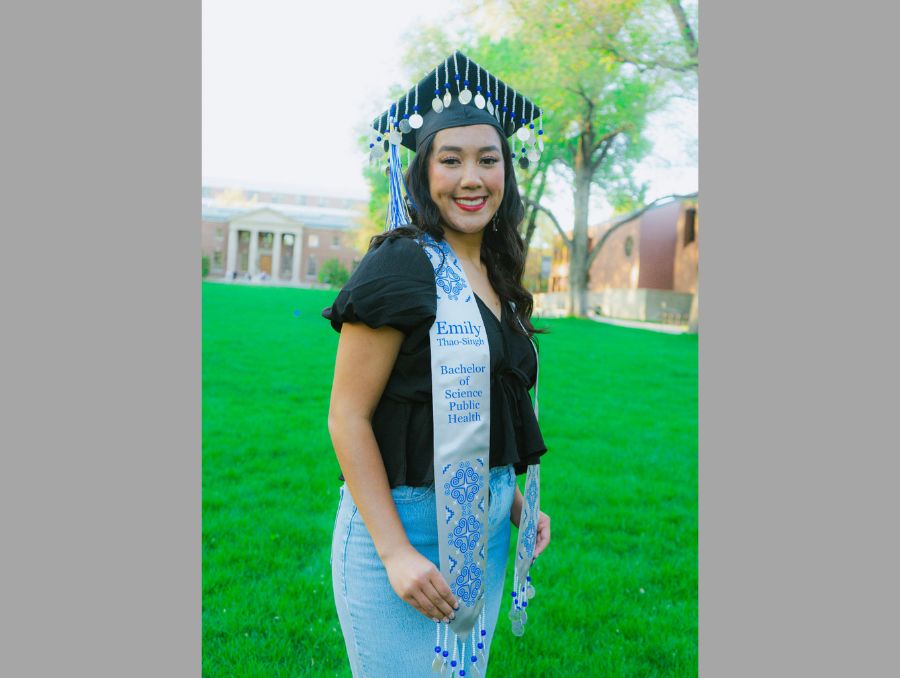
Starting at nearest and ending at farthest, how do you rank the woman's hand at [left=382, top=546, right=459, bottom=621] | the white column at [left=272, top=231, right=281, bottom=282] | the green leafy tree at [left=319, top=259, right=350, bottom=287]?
the woman's hand at [left=382, top=546, right=459, bottom=621] < the green leafy tree at [left=319, top=259, right=350, bottom=287] < the white column at [left=272, top=231, right=281, bottom=282]

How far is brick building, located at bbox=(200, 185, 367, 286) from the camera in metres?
24.8

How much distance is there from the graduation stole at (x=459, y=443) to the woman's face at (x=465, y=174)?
0.32 feet

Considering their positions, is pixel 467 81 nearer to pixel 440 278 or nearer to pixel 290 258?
pixel 440 278

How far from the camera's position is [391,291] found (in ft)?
4.34

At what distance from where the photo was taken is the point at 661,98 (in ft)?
52.7

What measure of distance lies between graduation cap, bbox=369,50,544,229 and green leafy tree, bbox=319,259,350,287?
2014cm

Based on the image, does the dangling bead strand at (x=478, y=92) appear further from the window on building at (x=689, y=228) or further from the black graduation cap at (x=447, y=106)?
the window on building at (x=689, y=228)

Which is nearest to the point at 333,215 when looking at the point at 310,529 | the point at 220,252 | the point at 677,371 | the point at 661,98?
the point at 220,252

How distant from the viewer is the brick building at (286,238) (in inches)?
977

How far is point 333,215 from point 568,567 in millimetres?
27877

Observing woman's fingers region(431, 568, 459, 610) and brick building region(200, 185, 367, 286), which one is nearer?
woman's fingers region(431, 568, 459, 610)

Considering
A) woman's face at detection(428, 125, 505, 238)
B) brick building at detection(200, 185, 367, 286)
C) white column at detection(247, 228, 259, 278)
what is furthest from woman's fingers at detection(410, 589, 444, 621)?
white column at detection(247, 228, 259, 278)

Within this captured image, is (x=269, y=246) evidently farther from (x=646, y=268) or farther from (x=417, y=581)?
(x=417, y=581)

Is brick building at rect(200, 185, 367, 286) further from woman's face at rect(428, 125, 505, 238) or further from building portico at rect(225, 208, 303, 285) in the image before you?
woman's face at rect(428, 125, 505, 238)
